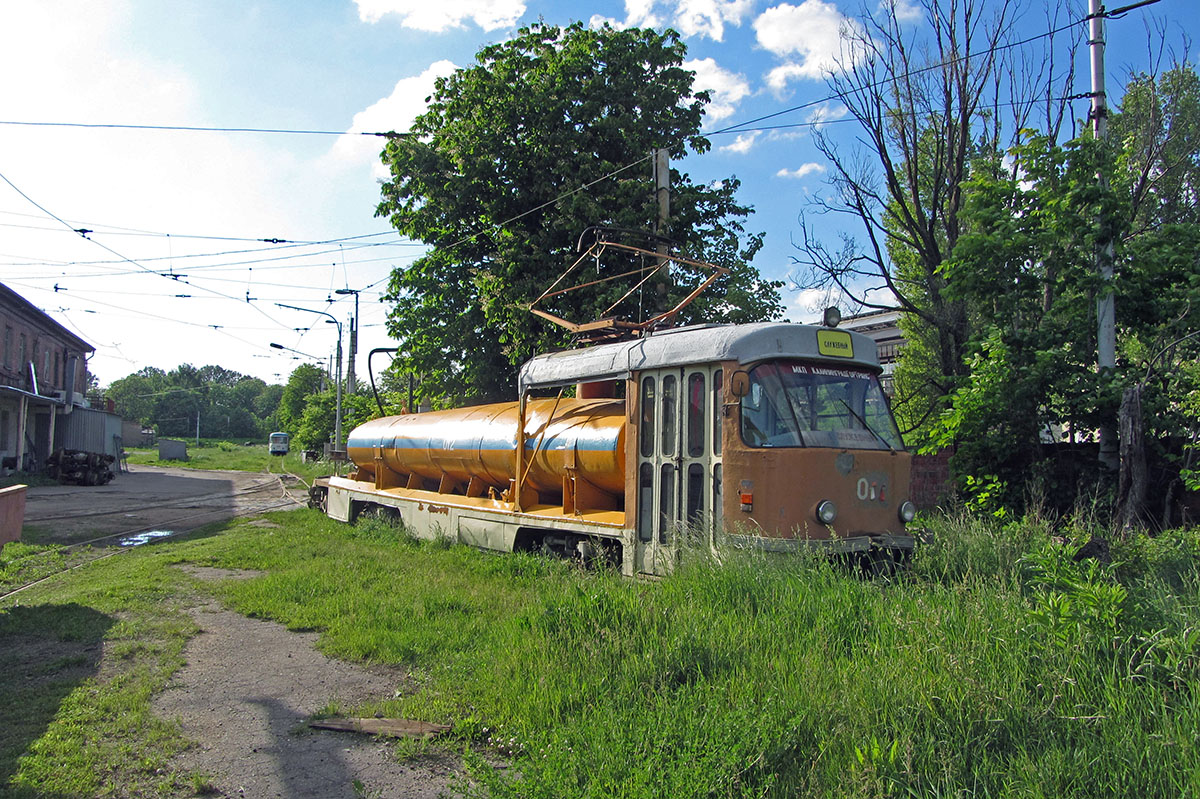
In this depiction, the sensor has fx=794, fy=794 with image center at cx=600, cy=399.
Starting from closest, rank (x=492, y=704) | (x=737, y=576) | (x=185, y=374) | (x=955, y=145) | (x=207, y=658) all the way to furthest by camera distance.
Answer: (x=492, y=704)
(x=737, y=576)
(x=207, y=658)
(x=955, y=145)
(x=185, y=374)

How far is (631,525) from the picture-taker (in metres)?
8.42

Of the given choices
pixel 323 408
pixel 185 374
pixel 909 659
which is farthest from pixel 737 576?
pixel 185 374

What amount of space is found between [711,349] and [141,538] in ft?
40.9

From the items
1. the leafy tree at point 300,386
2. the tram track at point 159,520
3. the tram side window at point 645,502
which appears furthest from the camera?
the leafy tree at point 300,386

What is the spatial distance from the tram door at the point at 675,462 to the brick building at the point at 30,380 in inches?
1102

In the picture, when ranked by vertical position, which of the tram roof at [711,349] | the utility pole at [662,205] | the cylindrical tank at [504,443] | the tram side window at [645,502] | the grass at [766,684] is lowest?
the grass at [766,684]

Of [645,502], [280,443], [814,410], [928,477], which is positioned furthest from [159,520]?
[280,443]

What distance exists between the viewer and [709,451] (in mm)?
7715

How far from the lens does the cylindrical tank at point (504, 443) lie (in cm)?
937

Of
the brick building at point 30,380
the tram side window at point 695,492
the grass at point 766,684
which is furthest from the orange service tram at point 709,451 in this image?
the brick building at point 30,380

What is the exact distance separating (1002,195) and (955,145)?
553 centimetres

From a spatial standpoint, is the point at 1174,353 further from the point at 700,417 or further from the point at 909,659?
the point at 909,659

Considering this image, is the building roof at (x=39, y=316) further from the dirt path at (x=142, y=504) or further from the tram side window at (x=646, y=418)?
the tram side window at (x=646, y=418)

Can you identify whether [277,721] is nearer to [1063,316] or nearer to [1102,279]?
[1102,279]
